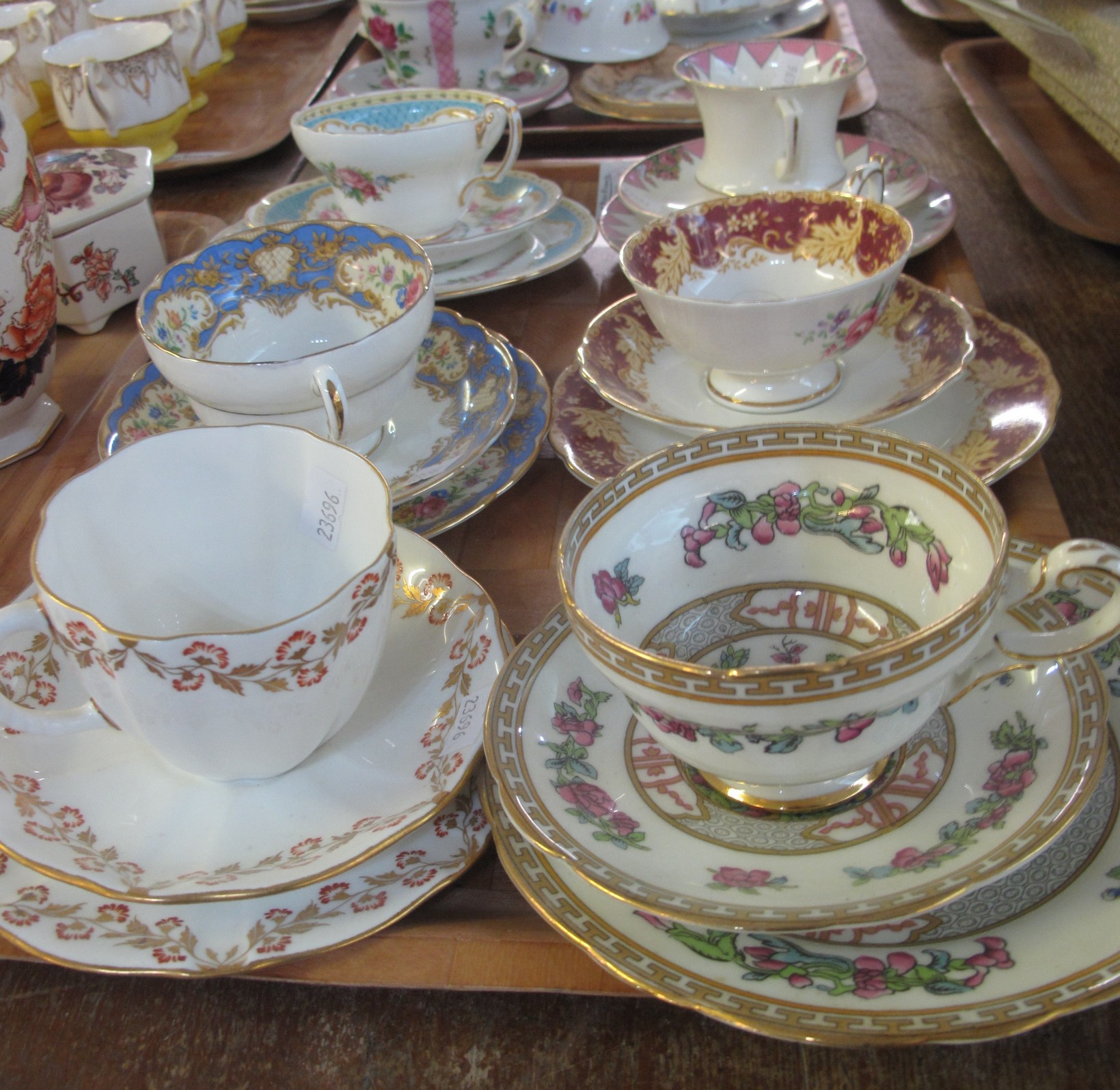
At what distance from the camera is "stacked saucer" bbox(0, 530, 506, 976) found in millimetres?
393

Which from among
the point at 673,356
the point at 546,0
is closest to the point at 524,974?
the point at 673,356

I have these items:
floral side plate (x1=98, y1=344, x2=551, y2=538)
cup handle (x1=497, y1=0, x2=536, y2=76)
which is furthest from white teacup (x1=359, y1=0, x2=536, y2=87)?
floral side plate (x1=98, y1=344, x2=551, y2=538)

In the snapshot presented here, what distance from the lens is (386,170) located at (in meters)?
0.82

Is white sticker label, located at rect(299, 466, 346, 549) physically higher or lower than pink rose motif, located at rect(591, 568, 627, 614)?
lower

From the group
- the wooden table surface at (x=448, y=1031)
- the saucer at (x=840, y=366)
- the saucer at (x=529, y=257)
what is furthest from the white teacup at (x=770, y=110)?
the wooden table surface at (x=448, y=1031)

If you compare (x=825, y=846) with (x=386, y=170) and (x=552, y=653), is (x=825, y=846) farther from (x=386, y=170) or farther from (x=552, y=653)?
(x=386, y=170)

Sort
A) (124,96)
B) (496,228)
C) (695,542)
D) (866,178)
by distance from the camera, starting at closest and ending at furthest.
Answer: (695,542)
(866,178)
(496,228)
(124,96)

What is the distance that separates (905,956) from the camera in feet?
1.15

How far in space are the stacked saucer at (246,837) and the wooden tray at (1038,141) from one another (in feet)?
2.28

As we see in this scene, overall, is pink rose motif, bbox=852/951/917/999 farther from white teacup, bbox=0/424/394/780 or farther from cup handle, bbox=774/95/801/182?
cup handle, bbox=774/95/801/182

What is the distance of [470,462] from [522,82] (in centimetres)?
80

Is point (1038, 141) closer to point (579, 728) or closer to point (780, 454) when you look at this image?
point (780, 454)

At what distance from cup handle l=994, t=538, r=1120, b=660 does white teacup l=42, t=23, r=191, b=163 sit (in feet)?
3.40

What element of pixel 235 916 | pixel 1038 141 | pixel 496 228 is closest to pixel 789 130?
pixel 496 228
